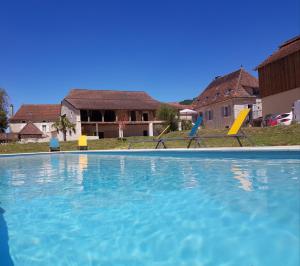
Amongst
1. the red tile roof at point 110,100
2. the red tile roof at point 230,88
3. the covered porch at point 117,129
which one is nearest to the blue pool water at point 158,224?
the red tile roof at point 230,88

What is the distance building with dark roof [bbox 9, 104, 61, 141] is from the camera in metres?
48.1

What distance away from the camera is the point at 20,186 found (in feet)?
23.5

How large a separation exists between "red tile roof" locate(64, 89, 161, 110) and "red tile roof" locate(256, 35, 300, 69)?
17726 mm

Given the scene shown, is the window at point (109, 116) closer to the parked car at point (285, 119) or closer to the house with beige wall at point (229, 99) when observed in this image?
the house with beige wall at point (229, 99)

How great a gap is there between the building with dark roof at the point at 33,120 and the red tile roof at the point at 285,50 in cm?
3203

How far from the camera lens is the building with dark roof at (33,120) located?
48116 millimetres

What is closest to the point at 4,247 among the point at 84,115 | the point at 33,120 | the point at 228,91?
the point at 228,91

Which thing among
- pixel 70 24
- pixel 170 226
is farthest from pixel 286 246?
pixel 70 24

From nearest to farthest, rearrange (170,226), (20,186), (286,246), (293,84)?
(286,246)
(170,226)
(20,186)
(293,84)

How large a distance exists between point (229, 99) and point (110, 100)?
1839cm

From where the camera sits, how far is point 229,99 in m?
30.0

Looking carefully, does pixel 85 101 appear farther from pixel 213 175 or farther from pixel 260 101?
pixel 213 175

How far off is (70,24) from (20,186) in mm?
16610

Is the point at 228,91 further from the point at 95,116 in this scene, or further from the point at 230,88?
the point at 95,116
